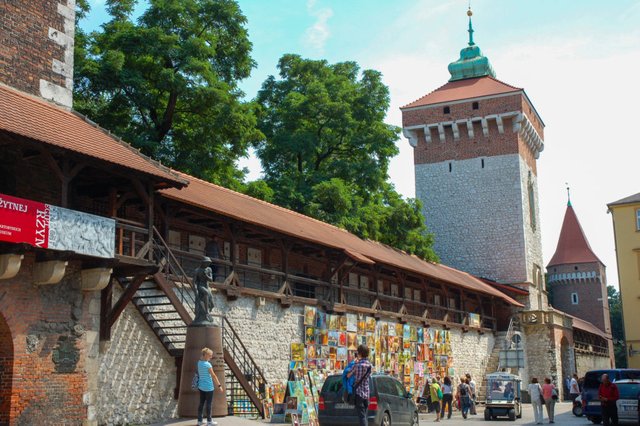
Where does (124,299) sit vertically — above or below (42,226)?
below

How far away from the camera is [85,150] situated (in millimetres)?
13438

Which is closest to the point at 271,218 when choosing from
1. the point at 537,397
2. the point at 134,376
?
the point at 134,376

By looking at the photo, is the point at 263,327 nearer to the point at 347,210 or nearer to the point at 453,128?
the point at 347,210

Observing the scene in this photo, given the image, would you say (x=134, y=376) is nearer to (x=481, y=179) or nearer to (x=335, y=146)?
(x=335, y=146)

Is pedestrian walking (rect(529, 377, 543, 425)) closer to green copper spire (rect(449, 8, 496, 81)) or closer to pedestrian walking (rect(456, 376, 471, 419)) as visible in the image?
pedestrian walking (rect(456, 376, 471, 419))

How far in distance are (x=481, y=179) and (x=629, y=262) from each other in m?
11.0

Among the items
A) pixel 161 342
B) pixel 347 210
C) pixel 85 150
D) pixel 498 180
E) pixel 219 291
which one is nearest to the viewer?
pixel 85 150

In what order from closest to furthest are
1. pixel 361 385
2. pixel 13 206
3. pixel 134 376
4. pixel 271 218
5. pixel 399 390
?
pixel 361 385, pixel 13 206, pixel 134 376, pixel 399 390, pixel 271 218

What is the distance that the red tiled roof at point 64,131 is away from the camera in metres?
12.7

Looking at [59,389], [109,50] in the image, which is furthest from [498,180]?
[59,389]

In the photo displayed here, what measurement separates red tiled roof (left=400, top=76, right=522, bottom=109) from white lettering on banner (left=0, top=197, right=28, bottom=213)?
3830 centimetres

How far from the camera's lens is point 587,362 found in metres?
51.4

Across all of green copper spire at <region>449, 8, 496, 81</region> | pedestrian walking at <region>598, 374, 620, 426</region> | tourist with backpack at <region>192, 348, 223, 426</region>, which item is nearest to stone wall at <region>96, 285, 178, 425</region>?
tourist with backpack at <region>192, 348, 223, 426</region>

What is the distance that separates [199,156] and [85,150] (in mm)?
16625
